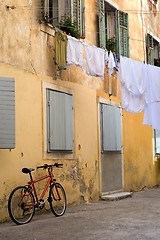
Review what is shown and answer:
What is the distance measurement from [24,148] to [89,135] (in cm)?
276

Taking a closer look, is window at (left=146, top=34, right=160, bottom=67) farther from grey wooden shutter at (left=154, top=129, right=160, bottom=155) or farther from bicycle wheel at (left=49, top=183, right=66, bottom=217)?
bicycle wheel at (left=49, top=183, right=66, bottom=217)

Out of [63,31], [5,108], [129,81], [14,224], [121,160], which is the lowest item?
[14,224]

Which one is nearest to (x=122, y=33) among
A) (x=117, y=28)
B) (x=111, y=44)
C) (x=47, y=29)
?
(x=117, y=28)

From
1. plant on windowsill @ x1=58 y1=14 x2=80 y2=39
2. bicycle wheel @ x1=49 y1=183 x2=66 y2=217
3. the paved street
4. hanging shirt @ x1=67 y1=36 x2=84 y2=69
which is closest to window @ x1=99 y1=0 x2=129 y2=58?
plant on windowsill @ x1=58 y1=14 x2=80 y2=39

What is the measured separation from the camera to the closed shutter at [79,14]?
1010 centimetres

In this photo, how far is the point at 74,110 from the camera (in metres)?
9.84

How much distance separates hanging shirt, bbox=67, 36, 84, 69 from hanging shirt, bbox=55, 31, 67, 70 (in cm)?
8

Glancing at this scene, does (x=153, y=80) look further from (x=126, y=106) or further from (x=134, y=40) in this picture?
(x=134, y=40)

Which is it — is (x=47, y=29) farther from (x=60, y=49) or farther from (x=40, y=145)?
(x=40, y=145)

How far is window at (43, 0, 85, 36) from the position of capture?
9812 millimetres

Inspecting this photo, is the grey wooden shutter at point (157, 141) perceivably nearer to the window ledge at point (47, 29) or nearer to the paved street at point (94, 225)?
the paved street at point (94, 225)

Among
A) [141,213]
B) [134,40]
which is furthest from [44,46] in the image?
[134,40]

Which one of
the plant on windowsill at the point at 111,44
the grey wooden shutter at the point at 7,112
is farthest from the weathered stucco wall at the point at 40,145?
the plant on windowsill at the point at 111,44

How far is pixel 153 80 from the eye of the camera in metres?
10.7
